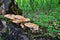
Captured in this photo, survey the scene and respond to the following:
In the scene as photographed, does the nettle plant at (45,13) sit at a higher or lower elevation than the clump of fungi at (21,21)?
lower

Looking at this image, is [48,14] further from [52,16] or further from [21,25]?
[21,25]

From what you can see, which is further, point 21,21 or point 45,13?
point 45,13

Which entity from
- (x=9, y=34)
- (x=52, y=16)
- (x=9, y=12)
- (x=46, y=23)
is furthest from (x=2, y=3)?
(x=52, y=16)

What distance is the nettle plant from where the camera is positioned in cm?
309

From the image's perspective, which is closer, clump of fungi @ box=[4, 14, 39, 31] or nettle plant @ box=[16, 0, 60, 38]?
clump of fungi @ box=[4, 14, 39, 31]

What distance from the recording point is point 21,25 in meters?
2.57

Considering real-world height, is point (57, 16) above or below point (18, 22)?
below

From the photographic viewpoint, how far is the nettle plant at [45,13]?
10.1 ft

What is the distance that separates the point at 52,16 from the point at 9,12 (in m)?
1.11

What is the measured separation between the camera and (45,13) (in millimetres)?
3805

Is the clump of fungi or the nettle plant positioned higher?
the clump of fungi

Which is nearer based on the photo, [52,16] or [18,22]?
[18,22]

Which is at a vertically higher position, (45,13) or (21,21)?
(21,21)

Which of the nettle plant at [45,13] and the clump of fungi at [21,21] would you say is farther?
the nettle plant at [45,13]
